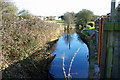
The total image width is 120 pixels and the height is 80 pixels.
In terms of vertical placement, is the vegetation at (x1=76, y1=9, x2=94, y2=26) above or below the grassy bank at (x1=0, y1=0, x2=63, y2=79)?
above

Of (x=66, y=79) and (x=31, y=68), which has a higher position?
(x=31, y=68)

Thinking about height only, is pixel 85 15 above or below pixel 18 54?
above

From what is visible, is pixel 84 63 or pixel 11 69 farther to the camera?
pixel 84 63

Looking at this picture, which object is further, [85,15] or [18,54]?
[85,15]

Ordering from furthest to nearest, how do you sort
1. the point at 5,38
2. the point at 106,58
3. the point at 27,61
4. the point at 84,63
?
the point at 84,63, the point at 27,61, the point at 5,38, the point at 106,58

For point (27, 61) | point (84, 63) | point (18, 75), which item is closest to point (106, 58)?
point (18, 75)

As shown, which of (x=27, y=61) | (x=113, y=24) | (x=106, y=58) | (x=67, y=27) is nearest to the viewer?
(x=113, y=24)

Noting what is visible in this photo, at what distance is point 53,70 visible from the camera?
8242 millimetres

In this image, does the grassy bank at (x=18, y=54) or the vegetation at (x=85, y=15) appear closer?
the grassy bank at (x=18, y=54)

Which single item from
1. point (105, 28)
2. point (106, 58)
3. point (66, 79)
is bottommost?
point (66, 79)

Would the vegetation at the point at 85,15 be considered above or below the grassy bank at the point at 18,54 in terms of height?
above

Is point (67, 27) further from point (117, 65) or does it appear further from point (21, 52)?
point (117, 65)

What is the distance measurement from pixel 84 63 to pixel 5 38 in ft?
21.4

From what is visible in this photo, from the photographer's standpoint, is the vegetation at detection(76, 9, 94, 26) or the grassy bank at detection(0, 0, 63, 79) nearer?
the grassy bank at detection(0, 0, 63, 79)
